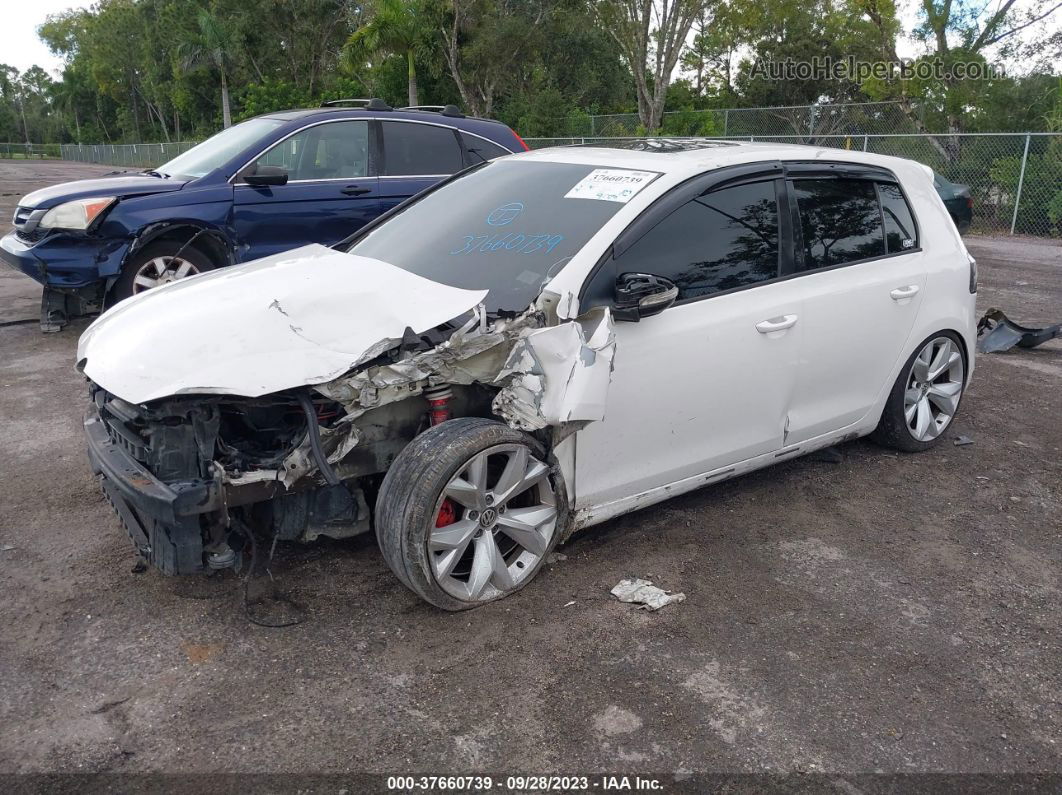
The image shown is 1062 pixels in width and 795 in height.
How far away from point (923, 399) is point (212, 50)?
46011 mm

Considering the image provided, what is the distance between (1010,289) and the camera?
10.8m

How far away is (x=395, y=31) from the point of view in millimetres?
27641

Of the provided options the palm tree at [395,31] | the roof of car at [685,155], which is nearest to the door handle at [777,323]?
the roof of car at [685,155]

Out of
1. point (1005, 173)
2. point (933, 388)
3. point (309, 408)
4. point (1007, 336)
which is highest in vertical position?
point (1005, 173)

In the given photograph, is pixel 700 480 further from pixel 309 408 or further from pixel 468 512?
pixel 309 408

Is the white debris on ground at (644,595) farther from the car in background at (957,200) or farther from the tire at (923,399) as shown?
the car in background at (957,200)

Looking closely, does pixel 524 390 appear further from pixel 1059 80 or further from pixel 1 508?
pixel 1059 80

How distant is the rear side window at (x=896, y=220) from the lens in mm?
4762

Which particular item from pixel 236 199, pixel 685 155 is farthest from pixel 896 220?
pixel 236 199

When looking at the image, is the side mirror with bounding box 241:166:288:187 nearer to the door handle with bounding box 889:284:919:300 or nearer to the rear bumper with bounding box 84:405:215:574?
the rear bumper with bounding box 84:405:215:574

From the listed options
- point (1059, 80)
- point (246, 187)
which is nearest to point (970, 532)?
point (246, 187)

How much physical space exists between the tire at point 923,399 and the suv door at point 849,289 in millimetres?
200

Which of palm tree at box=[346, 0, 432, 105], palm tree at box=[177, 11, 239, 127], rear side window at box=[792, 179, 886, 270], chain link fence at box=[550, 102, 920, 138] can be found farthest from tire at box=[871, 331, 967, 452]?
palm tree at box=[177, 11, 239, 127]

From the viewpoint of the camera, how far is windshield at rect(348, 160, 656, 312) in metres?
3.71
